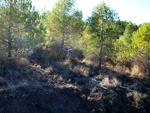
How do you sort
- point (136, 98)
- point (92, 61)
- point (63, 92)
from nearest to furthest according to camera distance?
point (63, 92), point (136, 98), point (92, 61)

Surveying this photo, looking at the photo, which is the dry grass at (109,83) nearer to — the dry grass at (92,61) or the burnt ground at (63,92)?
the burnt ground at (63,92)

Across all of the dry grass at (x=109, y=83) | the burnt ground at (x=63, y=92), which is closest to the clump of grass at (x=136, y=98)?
the burnt ground at (x=63, y=92)

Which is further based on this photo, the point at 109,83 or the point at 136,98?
the point at 109,83

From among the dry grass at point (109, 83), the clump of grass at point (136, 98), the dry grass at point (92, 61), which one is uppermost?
the dry grass at point (92, 61)

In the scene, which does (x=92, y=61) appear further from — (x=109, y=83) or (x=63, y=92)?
(x=63, y=92)

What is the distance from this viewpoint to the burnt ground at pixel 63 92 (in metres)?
6.62

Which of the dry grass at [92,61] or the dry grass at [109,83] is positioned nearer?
the dry grass at [109,83]

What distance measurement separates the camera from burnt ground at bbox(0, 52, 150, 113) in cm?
662

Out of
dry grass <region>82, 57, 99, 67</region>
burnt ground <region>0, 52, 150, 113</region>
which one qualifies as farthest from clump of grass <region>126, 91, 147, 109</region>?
dry grass <region>82, 57, 99, 67</region>

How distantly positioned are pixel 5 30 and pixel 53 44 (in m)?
6.99

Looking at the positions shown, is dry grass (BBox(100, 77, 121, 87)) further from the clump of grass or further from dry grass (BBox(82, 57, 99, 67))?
dry grass (BBox(82, 57, 99, 67))

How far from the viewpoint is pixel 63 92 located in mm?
7668

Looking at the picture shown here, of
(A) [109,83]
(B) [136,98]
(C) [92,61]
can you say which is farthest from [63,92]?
(C) [92,61]

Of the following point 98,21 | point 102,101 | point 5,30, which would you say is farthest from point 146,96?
point 5,30
